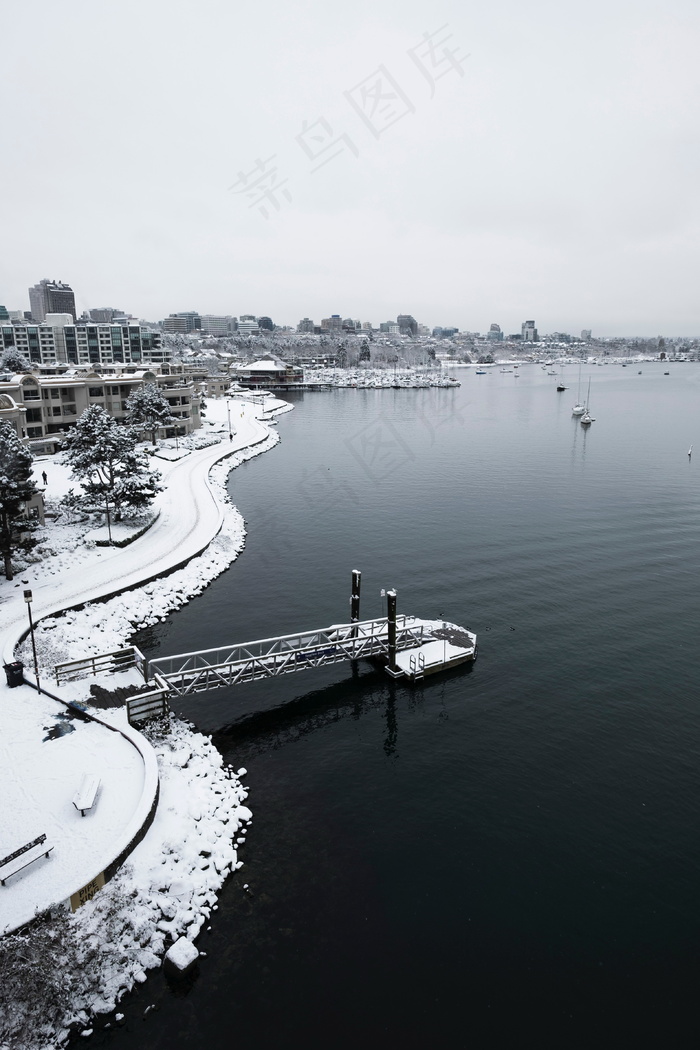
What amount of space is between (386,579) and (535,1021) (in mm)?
24675

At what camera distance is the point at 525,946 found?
15461mm

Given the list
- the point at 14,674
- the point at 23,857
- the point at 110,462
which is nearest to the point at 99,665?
the point at 14,674

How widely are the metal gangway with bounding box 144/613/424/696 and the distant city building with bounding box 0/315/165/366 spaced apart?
139m

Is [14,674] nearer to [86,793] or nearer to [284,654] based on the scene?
[86,793]

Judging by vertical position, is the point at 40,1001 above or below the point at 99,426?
below

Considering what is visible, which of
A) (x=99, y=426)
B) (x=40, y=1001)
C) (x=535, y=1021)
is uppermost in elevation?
(x=99, y=426)

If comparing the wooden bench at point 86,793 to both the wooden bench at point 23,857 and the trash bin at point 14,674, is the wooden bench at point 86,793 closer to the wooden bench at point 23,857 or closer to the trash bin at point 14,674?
the wooden bench at point 23,857

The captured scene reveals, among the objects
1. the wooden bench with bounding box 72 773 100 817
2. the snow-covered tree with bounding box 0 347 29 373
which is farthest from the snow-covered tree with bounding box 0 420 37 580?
the snow-covered tree with bounding box 0 347 29 373

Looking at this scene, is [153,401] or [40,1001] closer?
[40,1001]

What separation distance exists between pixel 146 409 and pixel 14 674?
54.1 metres

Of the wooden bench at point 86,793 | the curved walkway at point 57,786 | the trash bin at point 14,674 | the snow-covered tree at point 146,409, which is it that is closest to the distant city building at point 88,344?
the snow-covered tree at point 146,409

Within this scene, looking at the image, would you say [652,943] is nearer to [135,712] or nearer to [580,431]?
[135,712]

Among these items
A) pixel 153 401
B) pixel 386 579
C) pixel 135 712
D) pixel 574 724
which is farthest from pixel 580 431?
pixel 135 712

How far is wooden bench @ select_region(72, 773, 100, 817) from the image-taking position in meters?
17.5
